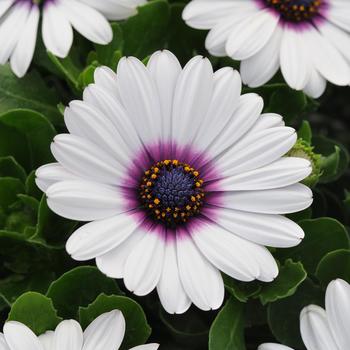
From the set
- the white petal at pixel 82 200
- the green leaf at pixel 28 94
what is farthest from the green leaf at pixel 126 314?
the green leaf at pixel 28 94

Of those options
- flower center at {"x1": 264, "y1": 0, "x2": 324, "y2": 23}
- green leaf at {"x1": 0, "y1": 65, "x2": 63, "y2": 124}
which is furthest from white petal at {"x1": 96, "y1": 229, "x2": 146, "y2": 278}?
flower center at {"x1": 264, "y1": 0, "x2": 324, "y2": 23}

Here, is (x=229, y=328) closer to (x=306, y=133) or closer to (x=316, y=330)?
(x=316, y=330)

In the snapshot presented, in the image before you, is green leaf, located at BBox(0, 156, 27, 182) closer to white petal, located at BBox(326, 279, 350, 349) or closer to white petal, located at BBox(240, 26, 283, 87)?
white petal, located at BBox(240, 26, 283, 87)

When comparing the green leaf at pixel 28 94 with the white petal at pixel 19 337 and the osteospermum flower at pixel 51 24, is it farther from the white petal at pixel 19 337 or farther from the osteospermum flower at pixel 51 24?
the white petal at pixel 19 337

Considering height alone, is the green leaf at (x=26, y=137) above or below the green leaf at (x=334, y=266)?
below

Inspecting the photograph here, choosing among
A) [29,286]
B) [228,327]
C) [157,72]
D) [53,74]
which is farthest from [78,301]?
[53,74]

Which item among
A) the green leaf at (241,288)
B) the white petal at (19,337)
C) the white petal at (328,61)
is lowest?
the white petal at (19,337)

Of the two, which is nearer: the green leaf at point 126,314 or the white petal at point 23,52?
the green leaf at point 126,314

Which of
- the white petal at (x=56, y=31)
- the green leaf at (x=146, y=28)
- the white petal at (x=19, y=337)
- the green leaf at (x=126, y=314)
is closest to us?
the white petal at (x=19, y=337)

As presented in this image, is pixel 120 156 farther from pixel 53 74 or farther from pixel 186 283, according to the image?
pixel 53 74
